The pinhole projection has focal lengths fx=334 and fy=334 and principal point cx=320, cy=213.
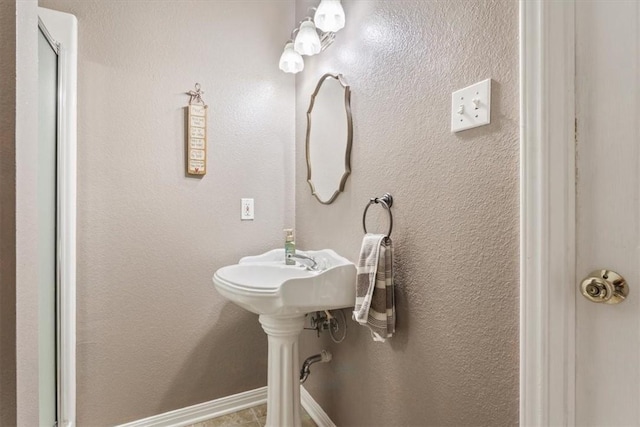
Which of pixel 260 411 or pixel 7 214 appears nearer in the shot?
pixel 7 214

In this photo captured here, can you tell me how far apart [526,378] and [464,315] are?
0.22 meters

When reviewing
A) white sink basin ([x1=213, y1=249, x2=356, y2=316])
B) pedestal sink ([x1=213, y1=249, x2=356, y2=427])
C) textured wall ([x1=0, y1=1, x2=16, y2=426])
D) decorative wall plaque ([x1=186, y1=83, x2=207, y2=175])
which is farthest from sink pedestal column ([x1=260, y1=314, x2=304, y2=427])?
textured wall ([x1=0, y1=1, x2=16, y2=426])

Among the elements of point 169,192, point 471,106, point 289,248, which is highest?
point 471,106

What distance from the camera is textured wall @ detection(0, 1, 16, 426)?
0.52 metres

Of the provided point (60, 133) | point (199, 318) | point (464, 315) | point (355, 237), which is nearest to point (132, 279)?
point (199, 318)

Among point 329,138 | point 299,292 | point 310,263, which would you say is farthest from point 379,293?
point 329,138

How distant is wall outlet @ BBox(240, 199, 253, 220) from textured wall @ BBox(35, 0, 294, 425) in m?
0.03

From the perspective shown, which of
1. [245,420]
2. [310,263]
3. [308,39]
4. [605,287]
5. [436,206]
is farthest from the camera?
[245,420]

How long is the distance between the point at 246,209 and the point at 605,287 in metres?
1.55

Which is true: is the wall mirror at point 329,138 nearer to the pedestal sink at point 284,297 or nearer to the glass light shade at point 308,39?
the glass light shade at point 308,39

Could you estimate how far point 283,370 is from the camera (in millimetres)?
1466

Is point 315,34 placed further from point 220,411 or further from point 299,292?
point 220,411

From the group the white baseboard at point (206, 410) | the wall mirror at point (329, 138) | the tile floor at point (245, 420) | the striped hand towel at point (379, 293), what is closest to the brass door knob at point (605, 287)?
the striped hand towel at point (379, 293)

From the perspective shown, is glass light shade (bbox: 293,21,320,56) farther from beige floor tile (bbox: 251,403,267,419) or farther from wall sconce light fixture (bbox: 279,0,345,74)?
beige floor tile (bbox: 251,403,267,419)
